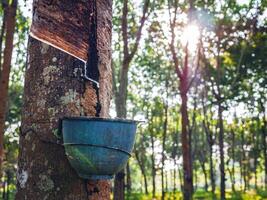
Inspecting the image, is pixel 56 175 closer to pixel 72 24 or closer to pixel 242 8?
pixel 72 24

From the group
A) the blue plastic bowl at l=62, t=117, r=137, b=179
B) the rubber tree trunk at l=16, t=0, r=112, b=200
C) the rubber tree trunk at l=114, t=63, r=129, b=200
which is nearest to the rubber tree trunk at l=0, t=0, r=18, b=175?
the rubber tree trunk at l=114, t=63, r=129, b=200

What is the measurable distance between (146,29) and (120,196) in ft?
23.2

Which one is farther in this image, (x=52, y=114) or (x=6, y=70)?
(x=6, y=70)

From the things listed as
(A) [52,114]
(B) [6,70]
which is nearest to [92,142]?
(A) [52,114]

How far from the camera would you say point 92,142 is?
1.29 meters

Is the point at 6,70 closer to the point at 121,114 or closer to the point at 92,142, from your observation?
the point at 121,114

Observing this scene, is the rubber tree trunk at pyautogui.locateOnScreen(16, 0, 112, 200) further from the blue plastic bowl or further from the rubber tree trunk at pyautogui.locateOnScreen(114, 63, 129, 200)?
the rubber tree trunk at pyautogui.locateOnScreen(114, 63, 129, 200)

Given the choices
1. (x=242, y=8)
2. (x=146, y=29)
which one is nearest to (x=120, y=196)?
(x=146, y=29)

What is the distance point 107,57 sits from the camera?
1.54 m

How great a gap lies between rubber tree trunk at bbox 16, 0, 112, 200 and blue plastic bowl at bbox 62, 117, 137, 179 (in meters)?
0.06

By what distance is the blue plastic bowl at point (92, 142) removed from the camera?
1.29m

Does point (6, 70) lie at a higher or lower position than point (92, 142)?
higher

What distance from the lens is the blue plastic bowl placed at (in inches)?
50.6

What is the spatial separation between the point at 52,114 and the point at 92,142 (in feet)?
0.62
